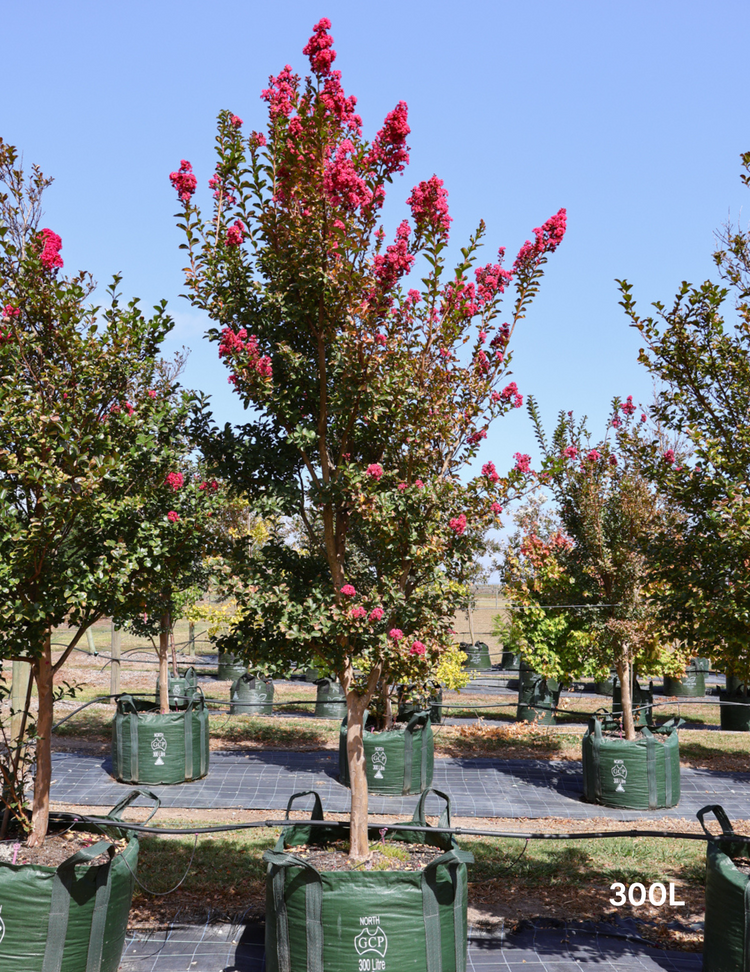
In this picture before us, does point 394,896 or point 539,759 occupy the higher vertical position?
point 394,896

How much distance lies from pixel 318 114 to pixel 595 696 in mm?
17428

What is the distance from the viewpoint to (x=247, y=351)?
555 cm

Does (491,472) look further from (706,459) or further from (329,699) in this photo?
(329,699)

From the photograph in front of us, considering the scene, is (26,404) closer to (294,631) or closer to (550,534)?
(294,631)

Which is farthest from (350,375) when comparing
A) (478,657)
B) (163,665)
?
(478,657)

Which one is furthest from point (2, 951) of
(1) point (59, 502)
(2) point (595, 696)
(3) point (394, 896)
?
(2) point (595, 696)

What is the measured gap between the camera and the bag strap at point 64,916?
4492 mm

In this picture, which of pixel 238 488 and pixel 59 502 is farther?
pixel 238 488

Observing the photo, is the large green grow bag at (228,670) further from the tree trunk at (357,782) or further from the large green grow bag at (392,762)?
the tree trunk at (357,782)

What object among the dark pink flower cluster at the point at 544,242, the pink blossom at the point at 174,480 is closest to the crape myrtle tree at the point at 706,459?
the dark pink flower cluster at the point at 544,242

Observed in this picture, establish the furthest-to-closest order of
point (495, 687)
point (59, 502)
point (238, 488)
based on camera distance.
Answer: point (495, 687), point (238, 488), point (59, 502)

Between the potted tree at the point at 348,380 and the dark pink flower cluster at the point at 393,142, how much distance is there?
11 millimetres

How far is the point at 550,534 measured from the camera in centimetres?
1515

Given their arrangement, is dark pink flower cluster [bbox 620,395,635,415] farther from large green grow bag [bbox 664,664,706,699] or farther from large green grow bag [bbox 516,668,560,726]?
large green grow bag [bbox 664,664,706,699]
